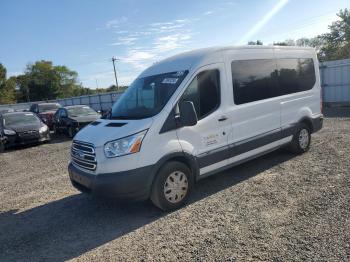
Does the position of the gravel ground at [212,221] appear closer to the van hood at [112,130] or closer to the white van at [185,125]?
the white van at [185,125]

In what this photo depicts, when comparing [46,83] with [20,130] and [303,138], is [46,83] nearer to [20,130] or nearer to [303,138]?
[20,130]

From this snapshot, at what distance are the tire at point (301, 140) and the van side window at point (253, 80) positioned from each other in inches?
47.8

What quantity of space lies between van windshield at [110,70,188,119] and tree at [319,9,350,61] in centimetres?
4464

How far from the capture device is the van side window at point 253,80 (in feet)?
18.9

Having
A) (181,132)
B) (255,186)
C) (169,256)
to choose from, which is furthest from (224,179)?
(169,256)

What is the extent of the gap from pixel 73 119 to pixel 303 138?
1030 cm

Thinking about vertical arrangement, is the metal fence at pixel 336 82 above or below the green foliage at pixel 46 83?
below

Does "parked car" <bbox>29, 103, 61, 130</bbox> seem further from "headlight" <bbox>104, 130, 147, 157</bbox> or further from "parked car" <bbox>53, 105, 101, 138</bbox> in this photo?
"headlight" <bbox>104, 130, 147, 157</bbox>

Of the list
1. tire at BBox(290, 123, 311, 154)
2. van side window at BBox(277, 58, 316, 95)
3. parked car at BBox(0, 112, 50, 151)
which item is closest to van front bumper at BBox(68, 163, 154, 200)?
van side window at BBox(277, 58, 316, 95)

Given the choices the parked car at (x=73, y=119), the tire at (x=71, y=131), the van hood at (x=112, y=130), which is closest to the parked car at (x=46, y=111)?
the parked car at (x=73, y=119)

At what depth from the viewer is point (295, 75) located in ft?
23.3

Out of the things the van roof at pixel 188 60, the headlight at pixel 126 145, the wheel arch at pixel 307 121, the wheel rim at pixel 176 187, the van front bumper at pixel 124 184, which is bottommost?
the wheel rim at pixel 176 187

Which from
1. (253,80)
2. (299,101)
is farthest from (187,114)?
(299,101)

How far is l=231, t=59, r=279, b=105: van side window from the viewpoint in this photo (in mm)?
5762
